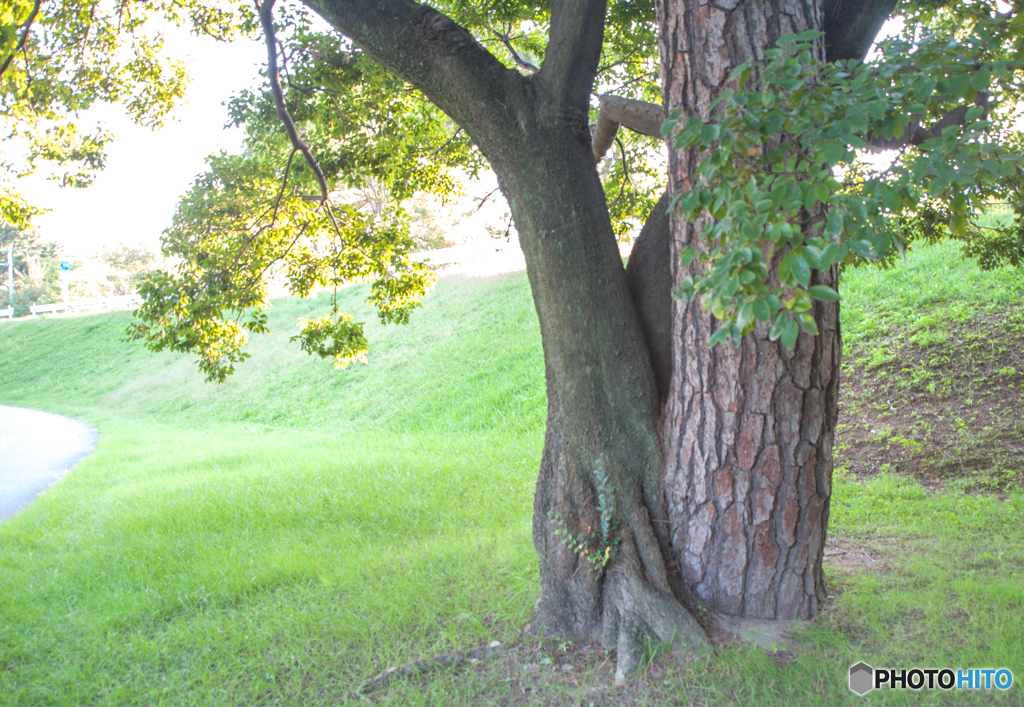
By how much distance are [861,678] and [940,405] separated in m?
5.41

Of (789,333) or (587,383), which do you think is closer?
(789,333)

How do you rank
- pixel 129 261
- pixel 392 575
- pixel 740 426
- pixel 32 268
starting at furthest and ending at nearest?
pixel 32 268 → pixel 129 261 → pixel 392 575 → pixel 740 426

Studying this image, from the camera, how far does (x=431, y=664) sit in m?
3.58

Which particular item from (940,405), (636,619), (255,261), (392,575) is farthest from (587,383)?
(940,405)

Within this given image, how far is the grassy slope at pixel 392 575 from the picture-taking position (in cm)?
333

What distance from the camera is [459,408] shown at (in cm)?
1210

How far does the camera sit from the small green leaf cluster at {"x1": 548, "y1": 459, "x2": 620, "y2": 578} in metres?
3.59

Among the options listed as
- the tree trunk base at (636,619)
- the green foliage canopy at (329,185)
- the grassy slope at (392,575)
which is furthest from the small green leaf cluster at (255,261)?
the tree trunk base at (636,619)

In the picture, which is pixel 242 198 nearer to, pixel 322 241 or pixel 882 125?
pixel 322 241

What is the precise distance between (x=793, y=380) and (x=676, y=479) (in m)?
0.79

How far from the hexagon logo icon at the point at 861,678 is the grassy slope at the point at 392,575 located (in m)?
0.06

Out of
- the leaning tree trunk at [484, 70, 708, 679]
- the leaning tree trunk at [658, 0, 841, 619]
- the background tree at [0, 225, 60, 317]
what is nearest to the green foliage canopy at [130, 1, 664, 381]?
the leaning tree trunk at [484, 70, 708, 679]

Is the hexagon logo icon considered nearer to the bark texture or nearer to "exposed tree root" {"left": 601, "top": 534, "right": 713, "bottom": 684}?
"exposed tree root" {"left": 601, "top": 534, "right": 713, "bottom": 684}

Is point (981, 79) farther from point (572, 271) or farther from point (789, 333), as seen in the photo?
point (572, 271)
